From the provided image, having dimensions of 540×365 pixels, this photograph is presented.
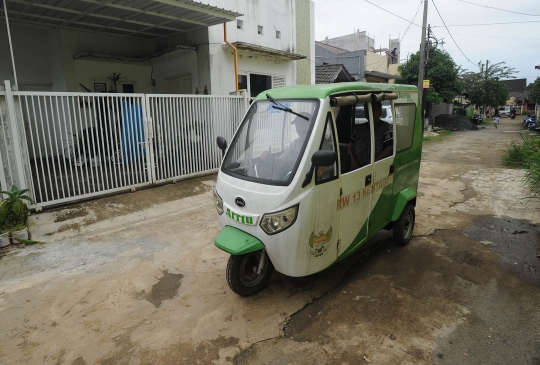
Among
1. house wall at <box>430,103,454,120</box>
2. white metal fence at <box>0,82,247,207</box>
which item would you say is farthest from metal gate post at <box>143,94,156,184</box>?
house wall at <box>430,103,454,120</box>

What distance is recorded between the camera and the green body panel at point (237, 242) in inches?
116

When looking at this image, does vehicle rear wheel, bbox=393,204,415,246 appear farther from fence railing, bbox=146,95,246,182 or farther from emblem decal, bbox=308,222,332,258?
fence railing, bbox=146,95,246,182

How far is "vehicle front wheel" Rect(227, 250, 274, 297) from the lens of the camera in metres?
3.18

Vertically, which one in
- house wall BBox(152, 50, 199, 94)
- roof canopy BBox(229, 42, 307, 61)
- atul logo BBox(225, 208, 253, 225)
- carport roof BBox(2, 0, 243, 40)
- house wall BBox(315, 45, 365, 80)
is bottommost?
atul logo BBox(225, 208, 253, 225)

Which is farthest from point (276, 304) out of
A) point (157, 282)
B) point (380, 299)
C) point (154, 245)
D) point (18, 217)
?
point (18, 217)

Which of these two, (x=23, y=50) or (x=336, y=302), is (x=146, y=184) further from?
(x=23, y=50)

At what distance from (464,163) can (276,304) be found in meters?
10.4

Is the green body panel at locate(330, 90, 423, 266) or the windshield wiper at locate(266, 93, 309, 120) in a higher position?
the windshield wiper at locate(266, 93, 309, 120)

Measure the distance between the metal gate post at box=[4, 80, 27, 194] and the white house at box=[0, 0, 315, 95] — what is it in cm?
327

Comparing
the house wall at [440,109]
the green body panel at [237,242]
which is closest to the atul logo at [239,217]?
the green body panel at [237,242]

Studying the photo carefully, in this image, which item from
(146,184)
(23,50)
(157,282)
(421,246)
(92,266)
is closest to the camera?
(157,282)

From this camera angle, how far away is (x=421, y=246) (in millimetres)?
4648

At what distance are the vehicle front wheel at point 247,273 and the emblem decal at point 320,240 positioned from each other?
513 millimetres

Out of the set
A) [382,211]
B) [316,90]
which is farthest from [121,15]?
[382,211]
